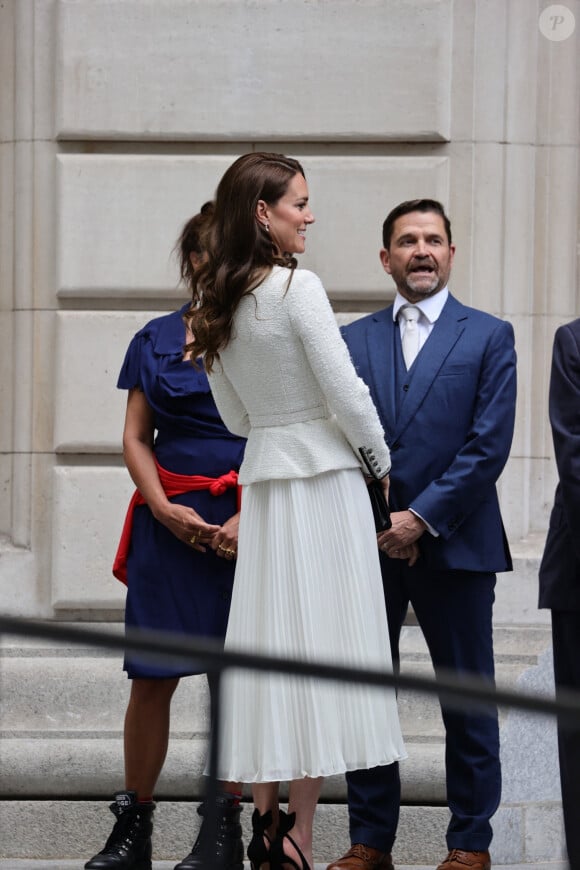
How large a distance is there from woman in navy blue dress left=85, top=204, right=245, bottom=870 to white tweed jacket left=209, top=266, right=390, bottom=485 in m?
0.52

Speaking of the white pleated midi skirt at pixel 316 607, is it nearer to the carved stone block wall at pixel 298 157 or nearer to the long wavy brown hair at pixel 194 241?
the long wavy brown hair at pixel 194 241

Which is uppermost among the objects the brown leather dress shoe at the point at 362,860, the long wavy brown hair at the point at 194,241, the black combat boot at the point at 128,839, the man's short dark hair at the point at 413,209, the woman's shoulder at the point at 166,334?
the man's short dark hair at the point at 413,209

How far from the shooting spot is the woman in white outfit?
3900mm

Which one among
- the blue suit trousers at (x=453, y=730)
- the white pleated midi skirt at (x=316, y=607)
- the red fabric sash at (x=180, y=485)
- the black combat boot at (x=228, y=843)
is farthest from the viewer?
the red fabric sash at (x=180, y=485)

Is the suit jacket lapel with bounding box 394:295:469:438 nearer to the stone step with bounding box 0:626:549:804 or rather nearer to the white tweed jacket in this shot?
the white tweed jacket

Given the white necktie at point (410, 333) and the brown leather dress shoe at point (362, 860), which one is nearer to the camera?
the brown leather dress shoe at point (362, 860)

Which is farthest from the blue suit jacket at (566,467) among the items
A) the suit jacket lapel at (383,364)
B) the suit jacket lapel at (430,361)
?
the suit jacket lapel at (383,364)

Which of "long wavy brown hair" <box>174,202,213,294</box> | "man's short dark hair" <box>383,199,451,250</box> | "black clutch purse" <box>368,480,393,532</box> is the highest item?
"man's short dark hair" <box>383,199,451,250</box>

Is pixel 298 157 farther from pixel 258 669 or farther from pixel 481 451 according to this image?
pixel 258 669

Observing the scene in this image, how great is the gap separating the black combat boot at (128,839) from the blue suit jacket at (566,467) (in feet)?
4.27

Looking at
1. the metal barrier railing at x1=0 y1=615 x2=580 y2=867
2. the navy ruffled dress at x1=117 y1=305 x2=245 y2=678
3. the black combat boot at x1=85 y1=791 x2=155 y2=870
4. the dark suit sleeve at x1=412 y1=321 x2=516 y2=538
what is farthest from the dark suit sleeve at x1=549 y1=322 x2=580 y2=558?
the metal barrier railing at x1=0 y1=615 x2=580 y2=867

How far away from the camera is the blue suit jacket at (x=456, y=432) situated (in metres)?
4.34

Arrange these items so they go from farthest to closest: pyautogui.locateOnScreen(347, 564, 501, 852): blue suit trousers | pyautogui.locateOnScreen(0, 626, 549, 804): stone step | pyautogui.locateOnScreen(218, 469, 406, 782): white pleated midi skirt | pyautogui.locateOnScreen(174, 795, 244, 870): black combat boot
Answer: pyautogui.locateOnScreen(0, 626, 549, 804): stone step, pyautogui.locateOnScreen(347, 564, 501, 852): blue suit trousers, pyautogui.locateOnScreen(218, 469, 406, 782): white pleated midi skirt, pyautogui.locateOnScreen(174, 795, 244, 870): black combat boot

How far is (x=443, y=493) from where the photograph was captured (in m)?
4.29
